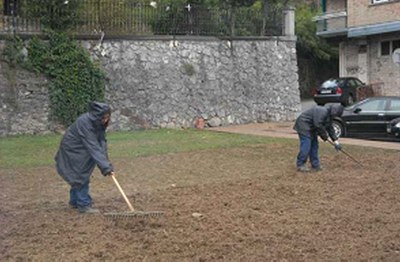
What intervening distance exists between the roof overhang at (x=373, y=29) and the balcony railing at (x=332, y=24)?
72 cm

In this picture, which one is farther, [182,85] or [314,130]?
[182,85]

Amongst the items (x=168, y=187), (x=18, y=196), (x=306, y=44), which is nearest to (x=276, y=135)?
(x=168, y=187)

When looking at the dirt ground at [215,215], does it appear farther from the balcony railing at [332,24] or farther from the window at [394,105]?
the balcony railing at [332,24]

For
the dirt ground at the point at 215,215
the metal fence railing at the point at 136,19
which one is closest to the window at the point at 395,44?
the metal fence railing at the point at 136,19

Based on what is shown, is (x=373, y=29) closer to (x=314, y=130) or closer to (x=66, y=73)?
(x=66, y=73)

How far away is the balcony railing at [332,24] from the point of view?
3275cm

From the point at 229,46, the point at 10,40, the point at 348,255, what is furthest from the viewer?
the point at 229,46

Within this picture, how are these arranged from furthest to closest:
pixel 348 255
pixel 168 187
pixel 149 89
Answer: pixel 149 89
pixel 168 187
pixel 348 255

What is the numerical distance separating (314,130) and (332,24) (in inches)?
905

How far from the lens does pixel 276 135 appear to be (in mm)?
19219

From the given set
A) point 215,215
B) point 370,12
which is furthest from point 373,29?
point 215,215

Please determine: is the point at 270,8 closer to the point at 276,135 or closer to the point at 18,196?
the point at 276,135

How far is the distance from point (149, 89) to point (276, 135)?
15.4 feet

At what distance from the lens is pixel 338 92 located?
2867 cm
